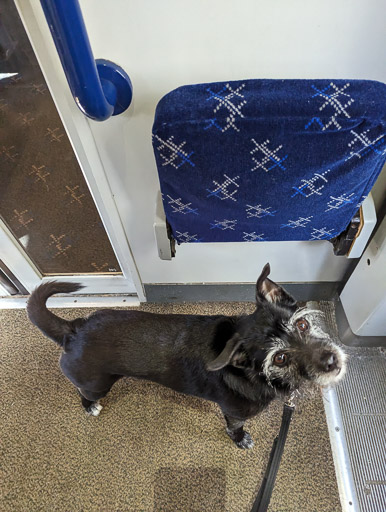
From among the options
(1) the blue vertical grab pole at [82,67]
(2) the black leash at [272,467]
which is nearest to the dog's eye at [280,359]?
(2) the black leash at [272,467]

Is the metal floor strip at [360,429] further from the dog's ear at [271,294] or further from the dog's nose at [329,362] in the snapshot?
the dog's ear at [271,294]

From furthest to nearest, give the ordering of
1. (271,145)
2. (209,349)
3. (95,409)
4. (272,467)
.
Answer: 1. (95,409)
2. (272,467)
3. (209,349)
4. (271,145)

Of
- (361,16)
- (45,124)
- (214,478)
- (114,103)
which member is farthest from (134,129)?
(214,478)

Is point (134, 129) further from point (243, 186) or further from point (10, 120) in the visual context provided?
point (10, 120)

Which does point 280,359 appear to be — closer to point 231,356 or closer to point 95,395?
point 231,356

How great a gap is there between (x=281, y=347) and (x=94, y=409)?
94 centimetres

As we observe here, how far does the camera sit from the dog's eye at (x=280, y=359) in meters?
1.07

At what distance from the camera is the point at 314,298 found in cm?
182

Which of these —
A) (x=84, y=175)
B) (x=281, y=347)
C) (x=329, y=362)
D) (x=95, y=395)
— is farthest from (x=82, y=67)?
(x=95, y=395)

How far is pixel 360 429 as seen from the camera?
4.85 ft

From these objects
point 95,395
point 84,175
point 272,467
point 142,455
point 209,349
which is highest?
point 84,175

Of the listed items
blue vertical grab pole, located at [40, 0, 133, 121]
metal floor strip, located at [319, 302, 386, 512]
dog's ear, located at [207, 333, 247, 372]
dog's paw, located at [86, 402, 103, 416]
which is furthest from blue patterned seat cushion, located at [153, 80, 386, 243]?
dog's paw, located at [86, 402, 103, 416]

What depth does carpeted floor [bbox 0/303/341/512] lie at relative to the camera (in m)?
1.39

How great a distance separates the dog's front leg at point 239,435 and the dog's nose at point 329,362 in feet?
1.51
